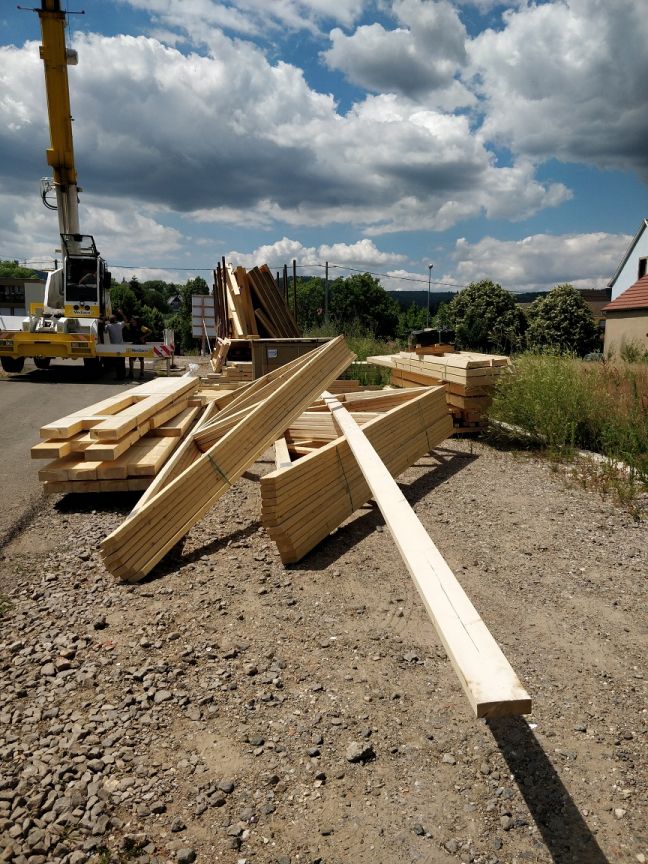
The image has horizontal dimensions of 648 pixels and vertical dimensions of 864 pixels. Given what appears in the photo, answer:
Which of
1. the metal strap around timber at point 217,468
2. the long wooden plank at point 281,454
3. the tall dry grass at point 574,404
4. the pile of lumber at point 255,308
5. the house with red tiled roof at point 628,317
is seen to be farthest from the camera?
the house with red tiled roof at point 628,317

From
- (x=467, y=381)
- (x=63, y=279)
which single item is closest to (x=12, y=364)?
(x=63, y=279)

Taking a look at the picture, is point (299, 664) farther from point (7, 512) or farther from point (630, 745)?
point (7, 512)

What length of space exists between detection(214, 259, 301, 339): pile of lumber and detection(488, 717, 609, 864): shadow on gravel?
11468mm

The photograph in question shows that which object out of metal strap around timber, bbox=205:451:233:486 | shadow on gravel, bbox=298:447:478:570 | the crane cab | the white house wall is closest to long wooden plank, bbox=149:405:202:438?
metal strap around timber, bbox=205:451:233:486

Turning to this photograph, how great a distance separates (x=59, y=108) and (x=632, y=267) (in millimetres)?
33927

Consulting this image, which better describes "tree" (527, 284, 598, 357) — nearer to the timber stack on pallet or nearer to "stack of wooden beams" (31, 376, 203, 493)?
the timber stack on pallet

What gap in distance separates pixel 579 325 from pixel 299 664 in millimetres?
36664

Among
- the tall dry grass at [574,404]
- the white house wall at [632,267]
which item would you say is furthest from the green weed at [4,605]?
the white house wall at [632,267]

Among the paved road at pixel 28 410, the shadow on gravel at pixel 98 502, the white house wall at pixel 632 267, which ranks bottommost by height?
the shadow on gravel at pixel 98 502

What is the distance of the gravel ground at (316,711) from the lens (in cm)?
208

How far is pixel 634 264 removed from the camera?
36031 mm

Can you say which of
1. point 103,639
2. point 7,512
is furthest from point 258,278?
point 103,639

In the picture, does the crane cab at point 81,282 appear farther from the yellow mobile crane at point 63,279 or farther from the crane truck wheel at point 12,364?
the crane truck wheel at point 12,364

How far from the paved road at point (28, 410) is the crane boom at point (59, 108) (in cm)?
436
